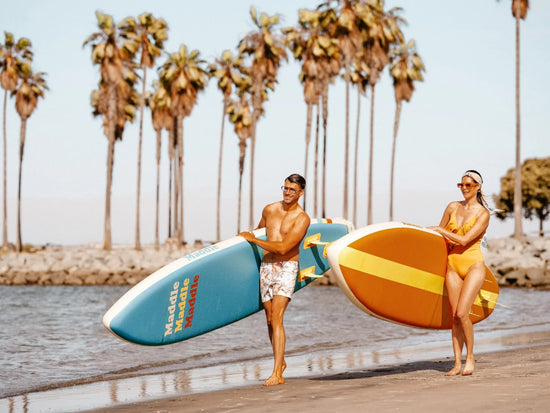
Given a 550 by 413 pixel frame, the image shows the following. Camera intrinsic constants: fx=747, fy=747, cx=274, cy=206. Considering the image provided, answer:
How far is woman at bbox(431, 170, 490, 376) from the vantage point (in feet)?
19.9

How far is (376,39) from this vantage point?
35969 mm

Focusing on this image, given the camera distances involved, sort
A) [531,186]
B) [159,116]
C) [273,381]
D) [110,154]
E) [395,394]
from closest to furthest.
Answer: [395,394] → [273,381] → [110,154] → [159,116] → [531,186]

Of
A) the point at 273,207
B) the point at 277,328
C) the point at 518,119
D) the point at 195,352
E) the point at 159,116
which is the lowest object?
the point at 195,352

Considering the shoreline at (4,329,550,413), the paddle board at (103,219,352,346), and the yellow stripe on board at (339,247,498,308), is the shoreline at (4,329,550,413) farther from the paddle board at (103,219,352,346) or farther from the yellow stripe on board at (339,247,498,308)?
the yellow stripe on board at (339,247,498,308)

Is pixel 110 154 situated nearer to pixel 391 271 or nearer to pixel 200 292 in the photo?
pixel 200 292

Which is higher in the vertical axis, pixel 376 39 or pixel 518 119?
pixel 376 39

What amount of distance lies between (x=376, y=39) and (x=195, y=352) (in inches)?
1103

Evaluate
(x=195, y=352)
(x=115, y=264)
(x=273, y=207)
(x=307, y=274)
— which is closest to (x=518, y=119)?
(x=115, y=264)

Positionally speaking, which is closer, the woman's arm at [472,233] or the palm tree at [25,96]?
the woman's arm at [472,233]

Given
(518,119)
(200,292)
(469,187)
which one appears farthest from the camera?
(518,119)

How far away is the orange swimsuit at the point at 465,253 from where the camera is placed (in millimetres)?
6137

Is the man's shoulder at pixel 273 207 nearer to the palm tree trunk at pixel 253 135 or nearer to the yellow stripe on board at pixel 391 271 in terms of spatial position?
the yellow stripe on board at pixel 391 271

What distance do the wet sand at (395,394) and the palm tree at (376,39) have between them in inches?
1142

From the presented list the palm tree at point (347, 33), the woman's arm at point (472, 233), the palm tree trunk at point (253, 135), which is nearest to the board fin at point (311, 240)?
the woman's arm at point (472, 233)
